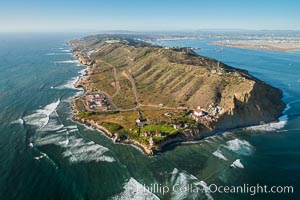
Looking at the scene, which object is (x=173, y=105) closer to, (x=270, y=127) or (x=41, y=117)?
(x=270, y=127)

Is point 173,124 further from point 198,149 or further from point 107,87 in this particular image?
point 107,87

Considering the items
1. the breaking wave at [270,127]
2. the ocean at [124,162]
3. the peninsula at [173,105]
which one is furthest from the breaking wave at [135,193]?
the breaking wave at [270,127]

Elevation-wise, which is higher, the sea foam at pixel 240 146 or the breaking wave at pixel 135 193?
the sea foam at pixel 240 146

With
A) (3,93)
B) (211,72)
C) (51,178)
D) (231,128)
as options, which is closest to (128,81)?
(211,72)

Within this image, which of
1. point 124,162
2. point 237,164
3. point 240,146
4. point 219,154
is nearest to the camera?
point 237,164

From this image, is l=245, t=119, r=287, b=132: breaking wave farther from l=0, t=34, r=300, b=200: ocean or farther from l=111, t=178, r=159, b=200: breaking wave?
l=111, t=178, r=159, b=200: breaking wave

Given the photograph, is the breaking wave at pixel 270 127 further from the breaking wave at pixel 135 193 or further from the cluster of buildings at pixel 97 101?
the cluster of buildings at pixel 97 101

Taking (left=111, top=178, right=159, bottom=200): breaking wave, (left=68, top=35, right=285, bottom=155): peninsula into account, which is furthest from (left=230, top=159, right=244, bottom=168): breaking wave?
(left=111, top=178, right=159, bottom=200): breaking wave

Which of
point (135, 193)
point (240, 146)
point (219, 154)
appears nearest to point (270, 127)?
point (240, 146)

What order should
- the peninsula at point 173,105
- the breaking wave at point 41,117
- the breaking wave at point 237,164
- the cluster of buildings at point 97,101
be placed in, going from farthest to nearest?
the cluster of buildings at point 97,101 → the breaking wave at point 41,117 → the peninsula at point 173,105 → the breaking wave at point 237,164
